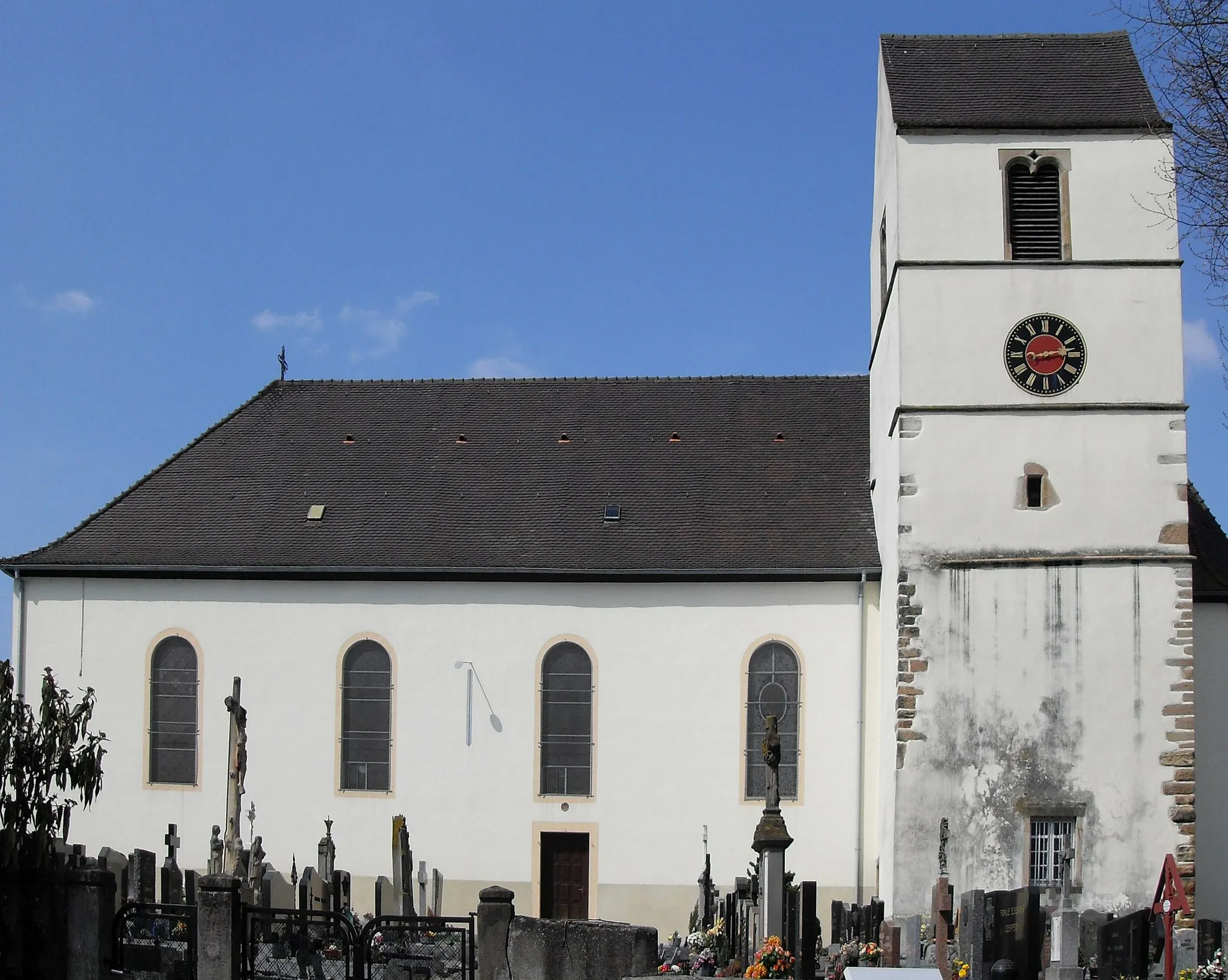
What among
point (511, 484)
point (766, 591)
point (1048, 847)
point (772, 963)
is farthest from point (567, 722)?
point (772, 963)

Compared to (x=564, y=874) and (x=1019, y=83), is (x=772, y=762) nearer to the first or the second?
(x=564, y=874)

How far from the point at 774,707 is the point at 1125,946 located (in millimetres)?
6573

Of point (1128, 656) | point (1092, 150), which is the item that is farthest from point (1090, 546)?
point (1092, 150)

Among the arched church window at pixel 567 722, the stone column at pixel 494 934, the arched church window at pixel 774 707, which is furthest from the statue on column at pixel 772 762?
the arched church window at pixel 567 722

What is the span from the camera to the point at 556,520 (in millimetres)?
22000

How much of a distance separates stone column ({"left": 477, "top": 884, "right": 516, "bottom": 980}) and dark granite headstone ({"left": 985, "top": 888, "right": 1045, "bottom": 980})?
431 centimetres

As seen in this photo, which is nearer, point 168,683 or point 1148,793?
point 1148,793

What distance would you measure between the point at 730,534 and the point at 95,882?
1051cm

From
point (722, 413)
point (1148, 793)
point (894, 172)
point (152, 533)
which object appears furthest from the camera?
point (722, 413)

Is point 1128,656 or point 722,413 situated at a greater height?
point 722,413

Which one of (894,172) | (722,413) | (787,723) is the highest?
(894,172)

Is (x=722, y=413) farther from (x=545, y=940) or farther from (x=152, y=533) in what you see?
(x=545, y=940)

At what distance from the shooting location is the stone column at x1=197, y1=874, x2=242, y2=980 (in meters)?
13.1

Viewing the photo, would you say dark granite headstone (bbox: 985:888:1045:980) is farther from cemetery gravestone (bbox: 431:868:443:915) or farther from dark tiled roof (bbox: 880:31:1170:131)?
dark tiled roof (bbox: 880:31:1170:131)
